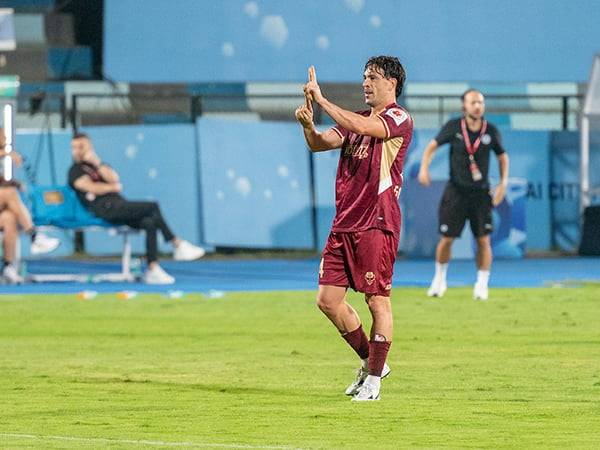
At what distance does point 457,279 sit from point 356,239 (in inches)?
463

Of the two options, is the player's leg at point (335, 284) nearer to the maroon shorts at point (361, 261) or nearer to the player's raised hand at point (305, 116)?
the maroon shorts at point (361, 261)

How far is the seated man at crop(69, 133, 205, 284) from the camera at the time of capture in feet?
71.2

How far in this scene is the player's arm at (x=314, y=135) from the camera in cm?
1045

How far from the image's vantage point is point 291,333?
1576cm

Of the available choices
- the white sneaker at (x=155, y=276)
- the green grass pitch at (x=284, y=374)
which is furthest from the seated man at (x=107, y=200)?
the green grass pitch at (x=284, y=374)

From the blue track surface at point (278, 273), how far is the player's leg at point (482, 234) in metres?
2.47

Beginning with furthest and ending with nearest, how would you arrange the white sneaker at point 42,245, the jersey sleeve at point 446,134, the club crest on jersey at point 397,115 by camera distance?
the white sneaker at point 42,245, the jersey sleeve at point 446,134, the club crest on jersey at point 397,115

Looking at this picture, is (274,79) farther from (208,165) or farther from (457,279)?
(457,279)

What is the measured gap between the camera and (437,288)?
19.5 meters

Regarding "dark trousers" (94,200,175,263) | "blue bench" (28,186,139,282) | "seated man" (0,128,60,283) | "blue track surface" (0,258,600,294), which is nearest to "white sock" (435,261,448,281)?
"blue track surface" (0,258,600,294)

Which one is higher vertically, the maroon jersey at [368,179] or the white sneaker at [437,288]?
the maroon jersey at [368,179]

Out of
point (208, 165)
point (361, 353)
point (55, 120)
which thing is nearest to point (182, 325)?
point (361, 353)

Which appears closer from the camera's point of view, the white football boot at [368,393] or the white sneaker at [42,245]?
the white football boot at [368,393]

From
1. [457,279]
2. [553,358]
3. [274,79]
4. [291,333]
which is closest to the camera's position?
[553,358]
